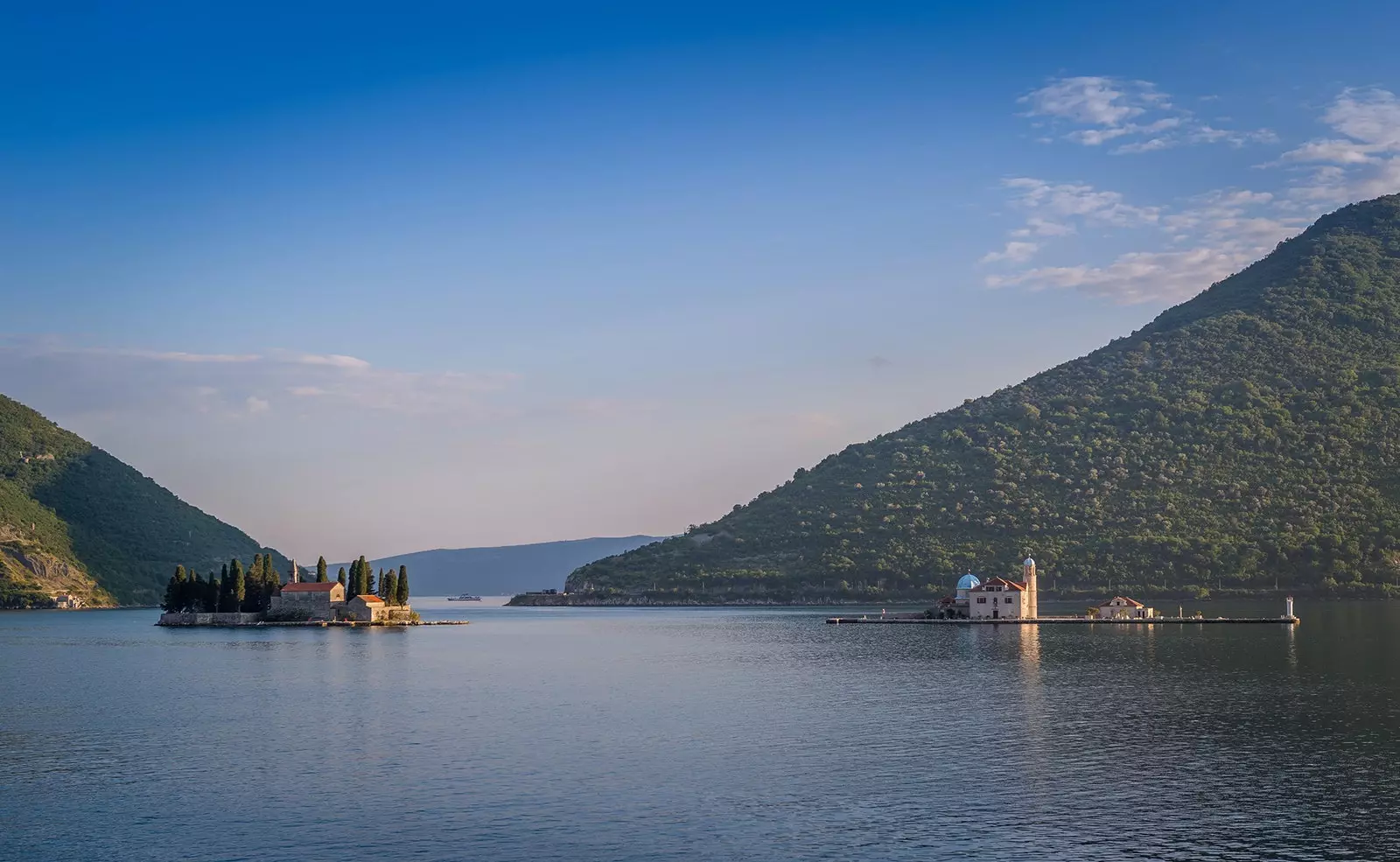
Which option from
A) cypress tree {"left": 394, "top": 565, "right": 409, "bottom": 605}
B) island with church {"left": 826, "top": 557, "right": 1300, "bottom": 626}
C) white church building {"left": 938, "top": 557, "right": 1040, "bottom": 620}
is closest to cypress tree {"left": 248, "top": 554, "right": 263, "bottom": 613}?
cypress tree {"left": 394, "top": 565, "right": 409, "bottom": 605}

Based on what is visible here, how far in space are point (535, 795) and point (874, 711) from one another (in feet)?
97.2

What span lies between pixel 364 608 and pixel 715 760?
13796 centimetres

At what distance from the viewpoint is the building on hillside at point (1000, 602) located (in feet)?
583

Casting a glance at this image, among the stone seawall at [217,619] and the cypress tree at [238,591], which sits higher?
the cypress tree at [238,591]

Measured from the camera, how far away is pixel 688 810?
4697 cm

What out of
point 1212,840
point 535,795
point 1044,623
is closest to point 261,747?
point 535,795

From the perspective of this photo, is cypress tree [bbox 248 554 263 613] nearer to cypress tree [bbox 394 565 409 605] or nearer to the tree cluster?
the tree cluster

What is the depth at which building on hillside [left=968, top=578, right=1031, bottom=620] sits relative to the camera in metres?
178

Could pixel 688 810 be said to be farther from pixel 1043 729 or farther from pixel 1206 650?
pixel 1206 650

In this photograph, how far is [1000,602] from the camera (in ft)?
589

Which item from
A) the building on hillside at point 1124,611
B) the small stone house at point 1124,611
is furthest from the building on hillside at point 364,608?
the small stone house at point 1124,611

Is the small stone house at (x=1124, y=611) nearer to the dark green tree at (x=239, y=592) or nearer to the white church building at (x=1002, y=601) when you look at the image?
the white church building at (x=1002, y=601)

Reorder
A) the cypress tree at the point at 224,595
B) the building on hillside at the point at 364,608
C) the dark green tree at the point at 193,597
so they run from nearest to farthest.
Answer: the building on hillside at the point at 364,608 < the cypress tree at the point at 224,595 < the dark green tree at the point at 193,597

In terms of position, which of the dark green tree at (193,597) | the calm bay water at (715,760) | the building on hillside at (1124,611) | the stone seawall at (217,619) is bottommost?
the calm bay water at (715,760)
